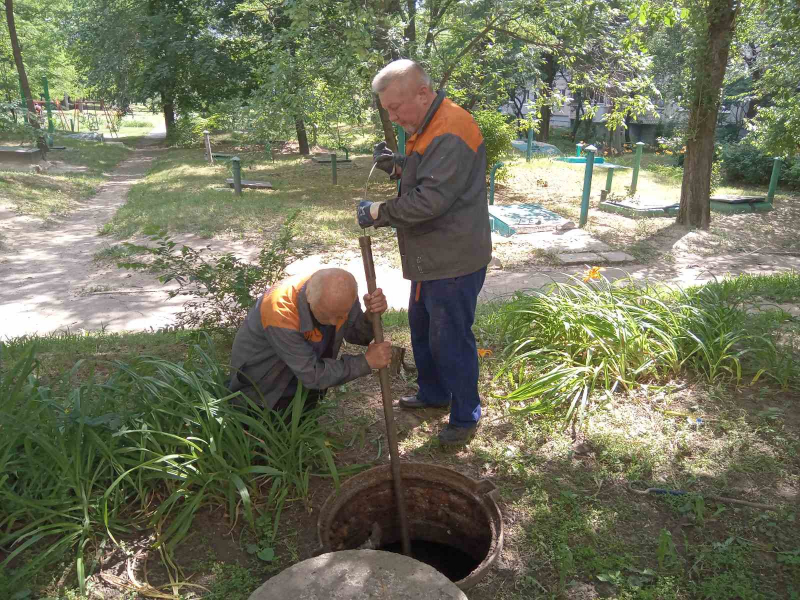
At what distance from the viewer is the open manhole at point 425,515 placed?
2592mm

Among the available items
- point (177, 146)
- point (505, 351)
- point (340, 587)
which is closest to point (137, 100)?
point (177, 146)

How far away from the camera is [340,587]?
187cm

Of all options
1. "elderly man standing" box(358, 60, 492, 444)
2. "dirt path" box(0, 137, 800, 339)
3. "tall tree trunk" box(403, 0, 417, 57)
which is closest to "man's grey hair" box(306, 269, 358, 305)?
"elderly man standing" box(358, 60, 492, 444)

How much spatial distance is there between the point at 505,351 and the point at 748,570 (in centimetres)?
195

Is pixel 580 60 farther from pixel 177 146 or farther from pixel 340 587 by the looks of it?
pixel 177 146

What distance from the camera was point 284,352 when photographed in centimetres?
263

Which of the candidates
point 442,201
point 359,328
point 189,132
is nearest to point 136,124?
point 189,132

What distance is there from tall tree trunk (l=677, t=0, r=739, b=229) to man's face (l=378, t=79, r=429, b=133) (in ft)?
23.8

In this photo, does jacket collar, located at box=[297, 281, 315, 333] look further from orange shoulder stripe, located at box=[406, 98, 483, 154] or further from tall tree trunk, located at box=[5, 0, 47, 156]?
tall tree trunk, located at box=[5, 0, 47, 156]

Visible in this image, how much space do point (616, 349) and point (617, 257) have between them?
4140 millimetres

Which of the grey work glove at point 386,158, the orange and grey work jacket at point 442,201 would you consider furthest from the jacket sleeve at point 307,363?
the grey work glove at point 386,158

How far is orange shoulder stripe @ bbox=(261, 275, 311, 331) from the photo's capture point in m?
2.62

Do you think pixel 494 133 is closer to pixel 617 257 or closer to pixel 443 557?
pixel 617 257

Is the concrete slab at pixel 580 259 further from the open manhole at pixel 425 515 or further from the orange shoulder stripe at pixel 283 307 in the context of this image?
the orange shoulder stripe at pixel 283 307
